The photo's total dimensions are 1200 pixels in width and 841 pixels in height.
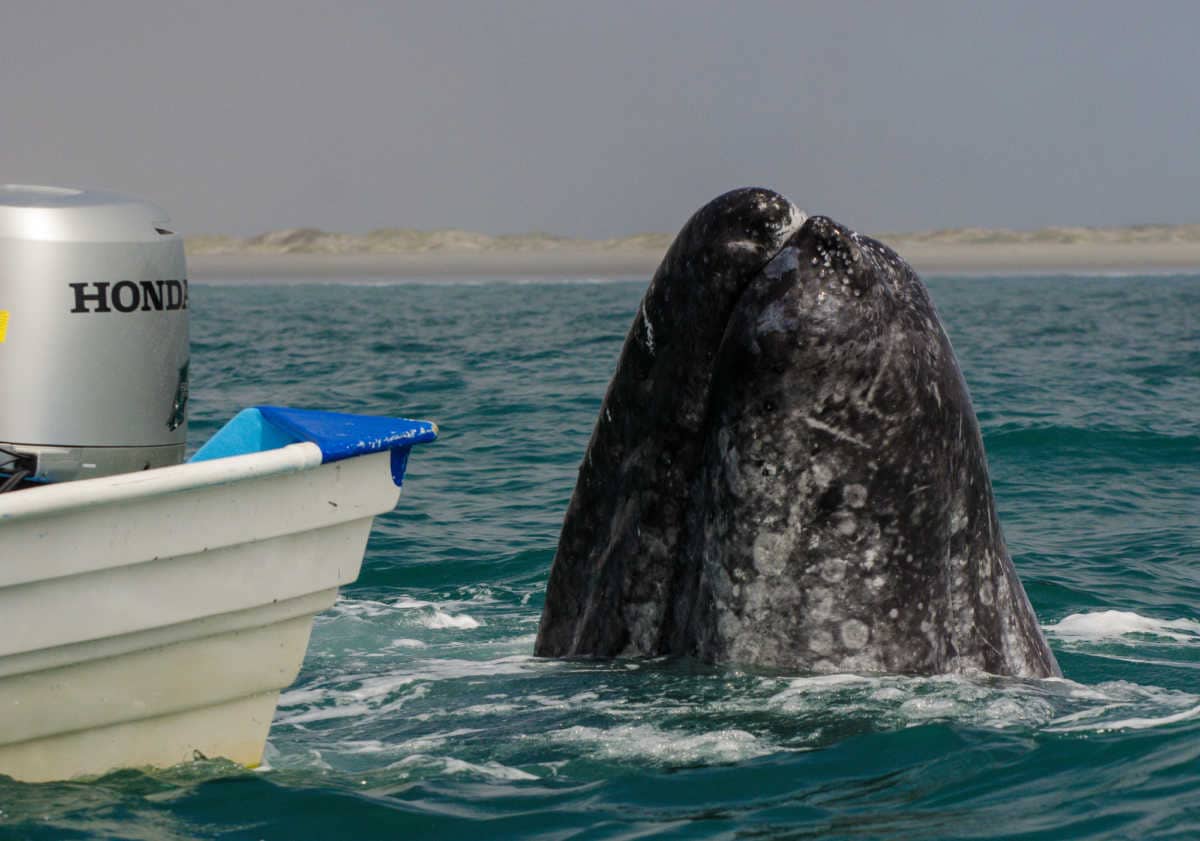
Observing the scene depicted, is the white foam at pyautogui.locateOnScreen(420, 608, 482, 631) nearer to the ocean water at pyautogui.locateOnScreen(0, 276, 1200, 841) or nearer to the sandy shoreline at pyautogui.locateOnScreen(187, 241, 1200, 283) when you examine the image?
the ocean water at pyautogui.locateOnScreen(0, 276, 1200, 841)

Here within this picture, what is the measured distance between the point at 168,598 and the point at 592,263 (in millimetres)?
105515

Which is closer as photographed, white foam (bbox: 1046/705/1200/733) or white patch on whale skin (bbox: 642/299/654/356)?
white foam (bbox: 1046/705/1200/733)

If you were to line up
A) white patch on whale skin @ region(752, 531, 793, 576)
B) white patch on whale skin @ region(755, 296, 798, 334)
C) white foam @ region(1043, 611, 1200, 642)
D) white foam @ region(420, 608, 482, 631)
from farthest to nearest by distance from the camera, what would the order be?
white foam @ region(420, 608, 482, 631) < white foam @ region(1043, 611, 1200, 642) < white patch on whale skin @ region(752, 531, 793, 576) < white patch on whale skin @ region(755, 296, 798, 334)

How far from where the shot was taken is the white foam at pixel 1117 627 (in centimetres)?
745

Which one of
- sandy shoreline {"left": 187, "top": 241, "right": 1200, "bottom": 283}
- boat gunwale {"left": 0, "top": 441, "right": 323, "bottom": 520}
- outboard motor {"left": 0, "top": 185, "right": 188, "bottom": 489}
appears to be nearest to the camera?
boat gunwale {"left": 0, "top": 441, "right": 323, "bottom": 520}

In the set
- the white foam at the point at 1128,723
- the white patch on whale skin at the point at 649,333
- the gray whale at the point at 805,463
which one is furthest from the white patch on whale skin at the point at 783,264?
the white foam at the point at 1128,723

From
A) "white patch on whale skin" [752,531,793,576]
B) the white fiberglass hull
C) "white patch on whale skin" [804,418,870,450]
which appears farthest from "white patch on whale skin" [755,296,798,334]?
the white fiberglass hull

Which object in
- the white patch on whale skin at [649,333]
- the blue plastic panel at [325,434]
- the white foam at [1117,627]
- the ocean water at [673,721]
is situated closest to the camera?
→ the ocean water at [673,721]

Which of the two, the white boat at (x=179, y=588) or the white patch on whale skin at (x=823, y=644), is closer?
the white boat at (x=179, y=588)

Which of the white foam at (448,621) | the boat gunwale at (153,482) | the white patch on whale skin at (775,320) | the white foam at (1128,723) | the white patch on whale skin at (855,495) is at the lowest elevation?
the white foam at (448,621)

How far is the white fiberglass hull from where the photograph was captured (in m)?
4.48

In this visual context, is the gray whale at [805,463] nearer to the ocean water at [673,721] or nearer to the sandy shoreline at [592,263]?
the ocean water at [673,721]

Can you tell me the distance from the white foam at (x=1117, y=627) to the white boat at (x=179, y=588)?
150 inches

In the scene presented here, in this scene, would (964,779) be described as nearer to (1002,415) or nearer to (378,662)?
(378,662)
